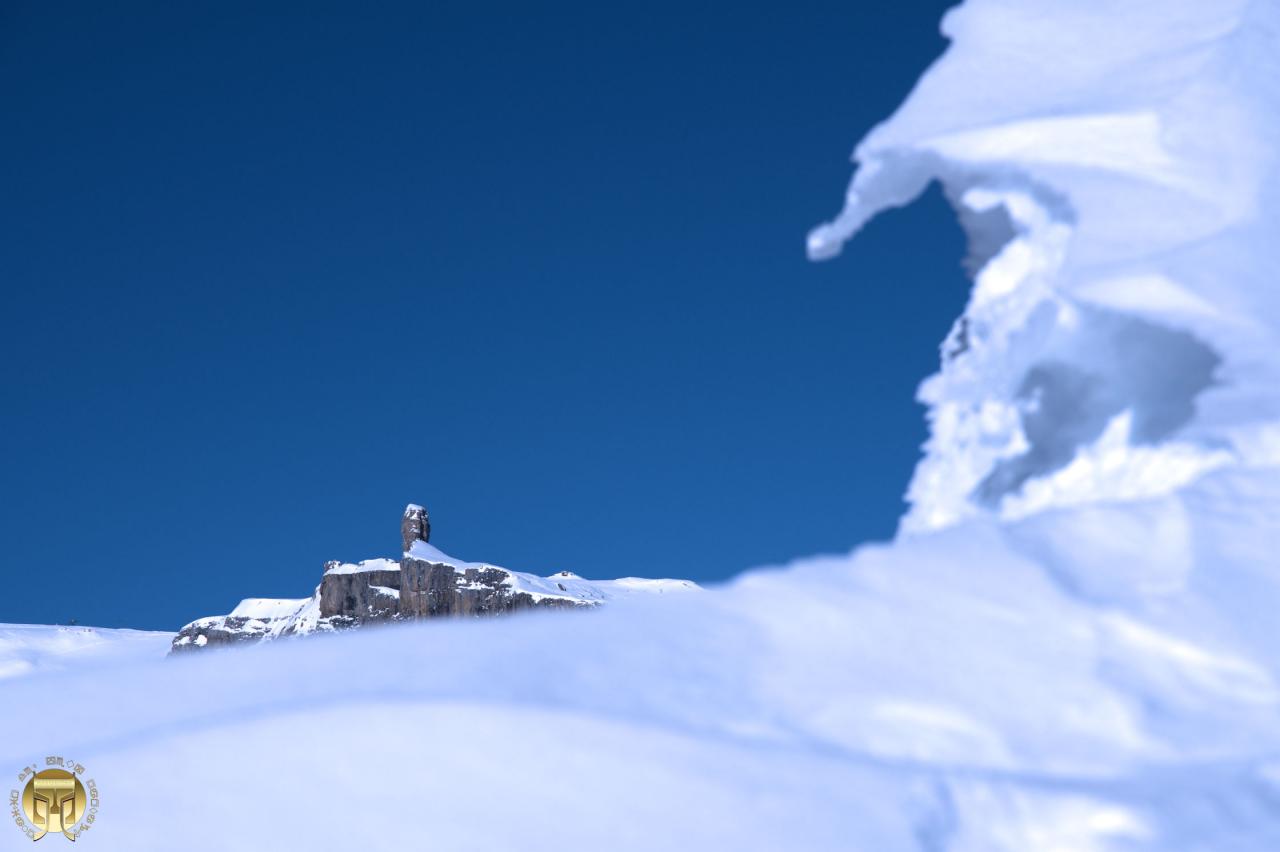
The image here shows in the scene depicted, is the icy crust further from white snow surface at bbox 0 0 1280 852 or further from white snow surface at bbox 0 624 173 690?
white snow surface at bbox 0 624 173 690

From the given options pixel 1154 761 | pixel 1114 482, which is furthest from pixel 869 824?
pixel 1114 482

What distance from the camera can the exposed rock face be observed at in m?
69.8

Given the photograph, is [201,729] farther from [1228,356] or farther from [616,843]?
[1228,356]

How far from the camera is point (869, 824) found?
3.54 m

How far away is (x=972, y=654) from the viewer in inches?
172

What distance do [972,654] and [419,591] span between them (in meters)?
64.3

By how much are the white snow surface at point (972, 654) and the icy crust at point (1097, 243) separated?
2cm

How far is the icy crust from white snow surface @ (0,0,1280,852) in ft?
0.06

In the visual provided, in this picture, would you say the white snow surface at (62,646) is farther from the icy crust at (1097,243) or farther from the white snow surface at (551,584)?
the icy crust at (1097,243)

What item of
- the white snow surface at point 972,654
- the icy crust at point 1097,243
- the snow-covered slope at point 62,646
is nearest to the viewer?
the white snow surface at point 972,654

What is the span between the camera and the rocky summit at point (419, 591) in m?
63.3

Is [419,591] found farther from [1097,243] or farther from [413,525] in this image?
[1097,243]

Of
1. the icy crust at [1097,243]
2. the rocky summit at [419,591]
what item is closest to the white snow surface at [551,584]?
the rocky summit at [419,591]

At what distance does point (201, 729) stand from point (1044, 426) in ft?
15.1
